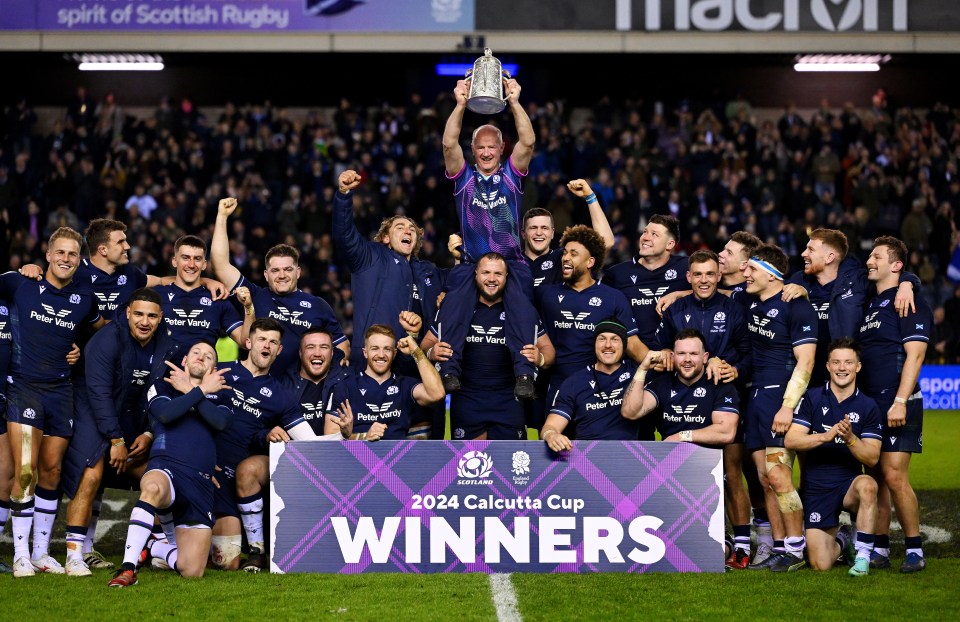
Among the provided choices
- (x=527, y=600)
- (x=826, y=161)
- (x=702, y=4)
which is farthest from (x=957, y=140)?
(x=527, y=600)

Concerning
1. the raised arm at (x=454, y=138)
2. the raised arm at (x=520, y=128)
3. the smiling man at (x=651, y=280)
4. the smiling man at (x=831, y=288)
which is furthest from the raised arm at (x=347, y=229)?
the smiling man at (x=831, y=288)

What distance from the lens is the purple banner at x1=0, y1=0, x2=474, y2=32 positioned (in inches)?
864

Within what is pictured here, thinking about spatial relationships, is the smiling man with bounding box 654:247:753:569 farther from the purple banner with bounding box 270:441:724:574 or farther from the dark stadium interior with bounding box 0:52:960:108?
the dark stadium interior with bounding box 0:52:960:108

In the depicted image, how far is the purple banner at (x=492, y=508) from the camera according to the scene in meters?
8.13

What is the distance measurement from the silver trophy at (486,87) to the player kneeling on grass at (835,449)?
280 centimetres

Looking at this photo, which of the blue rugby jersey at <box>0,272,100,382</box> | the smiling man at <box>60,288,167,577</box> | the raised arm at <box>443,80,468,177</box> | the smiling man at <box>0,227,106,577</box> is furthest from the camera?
the raised arm at <box>443,80,468,177</box>

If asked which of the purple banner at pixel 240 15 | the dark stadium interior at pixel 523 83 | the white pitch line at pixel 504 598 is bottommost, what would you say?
the white pitch line at pixel 504 598

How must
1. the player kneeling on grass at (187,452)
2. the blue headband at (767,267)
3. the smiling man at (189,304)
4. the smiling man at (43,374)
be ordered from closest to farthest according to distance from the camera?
the player kneeling on grass at (187,452) → the smiling man at (43,374) → the blue headband at (767,267) → the smiling man at (189,304)

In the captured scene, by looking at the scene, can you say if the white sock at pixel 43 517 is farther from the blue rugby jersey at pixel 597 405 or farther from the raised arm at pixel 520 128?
the raised arm at pixel 520 128

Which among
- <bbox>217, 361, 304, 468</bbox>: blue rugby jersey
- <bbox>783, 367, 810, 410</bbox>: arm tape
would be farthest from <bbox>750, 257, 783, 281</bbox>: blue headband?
<bbox>217, 361, 304, 468</bbox>: blue rugby jersey

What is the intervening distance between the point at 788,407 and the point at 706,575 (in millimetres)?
1268

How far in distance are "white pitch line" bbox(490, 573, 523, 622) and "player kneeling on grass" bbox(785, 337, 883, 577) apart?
2119 millimetres

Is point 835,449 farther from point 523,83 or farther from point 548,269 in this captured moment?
point 523,83

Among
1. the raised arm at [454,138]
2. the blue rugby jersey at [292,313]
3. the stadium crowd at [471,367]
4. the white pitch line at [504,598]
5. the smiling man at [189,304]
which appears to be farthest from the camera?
the blue rugby jersey at [292,313]
